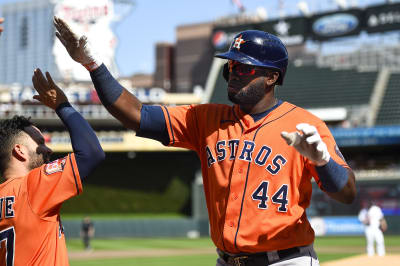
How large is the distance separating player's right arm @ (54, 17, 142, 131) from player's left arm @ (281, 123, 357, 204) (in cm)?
96

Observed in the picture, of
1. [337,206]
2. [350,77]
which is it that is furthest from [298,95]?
[337,206]

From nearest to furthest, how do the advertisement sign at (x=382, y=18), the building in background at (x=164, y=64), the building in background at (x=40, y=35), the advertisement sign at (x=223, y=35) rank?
the advertisement sign at (x=382, y=18) < the building in background at (x=40, y=35) < the advertisement sign at (x=223, y=35) < the building in background at (x=164, y=64)

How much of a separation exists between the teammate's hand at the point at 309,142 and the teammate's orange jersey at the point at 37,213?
126cm

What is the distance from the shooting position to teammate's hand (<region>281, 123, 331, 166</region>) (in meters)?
2.66

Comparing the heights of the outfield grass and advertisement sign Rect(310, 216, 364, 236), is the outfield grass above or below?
above

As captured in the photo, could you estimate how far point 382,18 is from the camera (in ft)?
135

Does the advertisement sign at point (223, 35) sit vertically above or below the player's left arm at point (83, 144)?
below

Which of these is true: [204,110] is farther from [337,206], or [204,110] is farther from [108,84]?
[337,206]

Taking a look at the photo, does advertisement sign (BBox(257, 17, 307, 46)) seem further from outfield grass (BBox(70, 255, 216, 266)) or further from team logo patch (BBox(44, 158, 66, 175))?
team logo patch (BBox(44, 158, 66, 175))

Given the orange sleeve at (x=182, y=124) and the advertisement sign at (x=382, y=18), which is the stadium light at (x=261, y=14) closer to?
the advertisement sign at (x=382, y=18)

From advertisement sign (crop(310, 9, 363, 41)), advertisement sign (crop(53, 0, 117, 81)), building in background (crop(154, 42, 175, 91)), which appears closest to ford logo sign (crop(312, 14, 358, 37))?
advertisement sign (crop(310, 9, 363, 41))

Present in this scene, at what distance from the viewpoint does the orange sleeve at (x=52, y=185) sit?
3277mm

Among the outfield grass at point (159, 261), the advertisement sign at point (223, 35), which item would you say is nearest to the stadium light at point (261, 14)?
the advertisement sign at point (223, 35)

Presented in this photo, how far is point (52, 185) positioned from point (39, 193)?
3.2 inches
